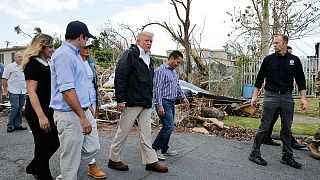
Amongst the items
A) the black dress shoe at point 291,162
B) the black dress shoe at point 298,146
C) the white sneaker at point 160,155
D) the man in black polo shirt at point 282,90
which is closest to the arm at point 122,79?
the white sneaker at point 160,155

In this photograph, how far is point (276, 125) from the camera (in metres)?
8.64

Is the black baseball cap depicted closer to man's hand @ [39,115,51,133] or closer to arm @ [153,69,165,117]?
man's hand @ [39,115,51,133]

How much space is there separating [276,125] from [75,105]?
681cm

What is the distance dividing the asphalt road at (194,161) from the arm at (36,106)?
70 centimetres

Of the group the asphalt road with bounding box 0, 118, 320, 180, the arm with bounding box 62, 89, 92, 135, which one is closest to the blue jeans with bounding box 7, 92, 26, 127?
the asphalt road with bounding box 0, 118, 320, 180

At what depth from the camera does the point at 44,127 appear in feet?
12.3

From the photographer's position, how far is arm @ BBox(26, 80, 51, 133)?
3754 millimetres

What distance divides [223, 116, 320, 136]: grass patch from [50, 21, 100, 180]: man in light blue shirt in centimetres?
589

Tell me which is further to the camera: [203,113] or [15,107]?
[203,113]

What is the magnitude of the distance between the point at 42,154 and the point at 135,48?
A: 194 cm

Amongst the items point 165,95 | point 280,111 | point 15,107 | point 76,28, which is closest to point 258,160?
point 280,111

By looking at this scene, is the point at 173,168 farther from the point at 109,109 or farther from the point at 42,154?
the point at 109,109

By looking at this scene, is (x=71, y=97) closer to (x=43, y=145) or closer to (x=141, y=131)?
(x=43, y=145)

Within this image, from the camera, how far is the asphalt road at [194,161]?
4.77m
